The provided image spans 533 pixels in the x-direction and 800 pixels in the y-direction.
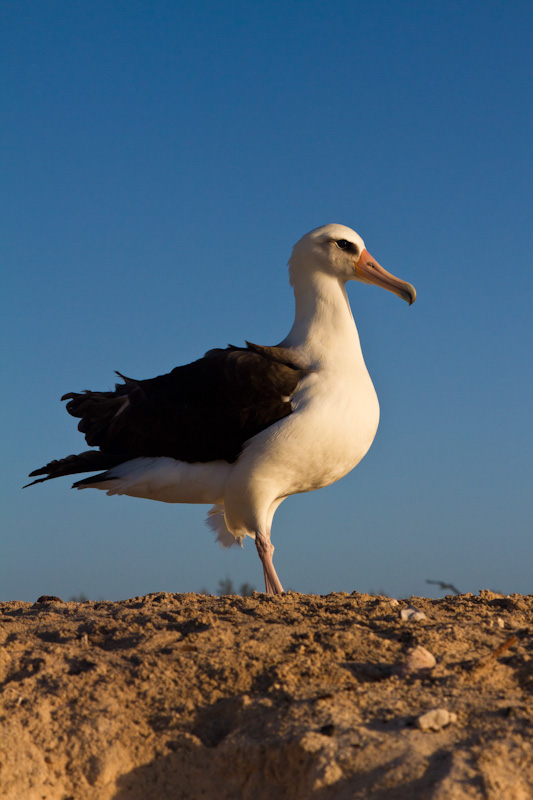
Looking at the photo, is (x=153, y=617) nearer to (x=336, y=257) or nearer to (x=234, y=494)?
(x=234, y=494)

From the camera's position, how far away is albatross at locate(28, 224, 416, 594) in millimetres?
8102

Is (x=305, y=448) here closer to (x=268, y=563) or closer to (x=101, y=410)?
(x=268, y=563)

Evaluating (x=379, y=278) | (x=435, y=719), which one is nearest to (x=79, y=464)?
(x=379, y=278)

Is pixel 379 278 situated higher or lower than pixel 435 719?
higher

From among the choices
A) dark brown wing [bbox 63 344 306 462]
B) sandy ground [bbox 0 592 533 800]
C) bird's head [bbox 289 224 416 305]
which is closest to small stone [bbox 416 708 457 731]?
sandy ground [bbox 0 592 533 800]

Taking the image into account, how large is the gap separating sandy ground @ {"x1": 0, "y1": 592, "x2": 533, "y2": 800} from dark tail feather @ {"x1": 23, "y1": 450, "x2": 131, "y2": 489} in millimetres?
3912

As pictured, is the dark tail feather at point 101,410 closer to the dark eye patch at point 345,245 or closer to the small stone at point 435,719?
the dark eye patch at point 345,245

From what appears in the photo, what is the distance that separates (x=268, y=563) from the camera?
8141 millimetres

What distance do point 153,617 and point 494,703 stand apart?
2.47m

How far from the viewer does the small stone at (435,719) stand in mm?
3832

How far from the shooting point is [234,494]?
8305 mm

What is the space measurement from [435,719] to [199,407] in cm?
518

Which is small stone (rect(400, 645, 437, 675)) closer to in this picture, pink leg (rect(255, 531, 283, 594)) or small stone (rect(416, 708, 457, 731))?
small stone (rect(416, 708, 457, 731))

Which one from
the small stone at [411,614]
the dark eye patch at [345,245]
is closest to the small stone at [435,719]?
the small stone at [411,614]
